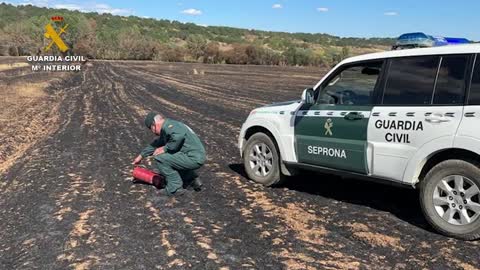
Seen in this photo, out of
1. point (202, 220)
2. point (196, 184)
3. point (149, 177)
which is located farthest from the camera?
point (149, 177)

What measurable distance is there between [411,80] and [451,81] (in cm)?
48

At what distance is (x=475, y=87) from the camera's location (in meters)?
5.16

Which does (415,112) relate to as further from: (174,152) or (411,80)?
(174,152)

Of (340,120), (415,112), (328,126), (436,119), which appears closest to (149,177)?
(328,126)

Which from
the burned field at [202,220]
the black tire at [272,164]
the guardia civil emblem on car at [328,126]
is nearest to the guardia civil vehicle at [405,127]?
the guardia civil emblem on car at [328,126]

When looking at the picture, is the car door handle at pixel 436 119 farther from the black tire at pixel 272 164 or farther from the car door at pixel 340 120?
the black tire at pixel 272 164

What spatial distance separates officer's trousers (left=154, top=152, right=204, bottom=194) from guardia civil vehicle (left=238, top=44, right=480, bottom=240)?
126 cm

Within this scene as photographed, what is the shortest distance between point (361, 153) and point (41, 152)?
22.3ft

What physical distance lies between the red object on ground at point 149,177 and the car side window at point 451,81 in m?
3.96

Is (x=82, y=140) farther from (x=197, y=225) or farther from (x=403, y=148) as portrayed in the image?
(x=403, y=148)

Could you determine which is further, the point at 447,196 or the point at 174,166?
the point at 174,166

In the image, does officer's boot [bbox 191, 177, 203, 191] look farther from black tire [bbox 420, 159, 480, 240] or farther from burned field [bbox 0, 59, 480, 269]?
black tire [bbox 420, 159, 480, 240]

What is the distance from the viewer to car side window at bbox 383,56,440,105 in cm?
558

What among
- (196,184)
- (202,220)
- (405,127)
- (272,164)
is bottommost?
(202,220)
